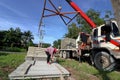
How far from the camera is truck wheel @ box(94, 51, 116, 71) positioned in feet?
31.8

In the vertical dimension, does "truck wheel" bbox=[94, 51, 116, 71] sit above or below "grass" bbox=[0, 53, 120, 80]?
above

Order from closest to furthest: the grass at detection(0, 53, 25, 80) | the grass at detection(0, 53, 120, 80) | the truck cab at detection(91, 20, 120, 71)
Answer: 1. the grass at detection(0, 53, 25, 80)
2. the grass at detection(0, 53, 120, 80)
3. the truck cab at detection(91, 20, 120, 71)

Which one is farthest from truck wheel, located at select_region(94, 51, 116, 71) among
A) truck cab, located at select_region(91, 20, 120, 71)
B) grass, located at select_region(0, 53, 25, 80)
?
grass, located at select_region(0, 53, 25, 80)

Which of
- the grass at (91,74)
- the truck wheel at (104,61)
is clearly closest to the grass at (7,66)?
the grass at (91,74)

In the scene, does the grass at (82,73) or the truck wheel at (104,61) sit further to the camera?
the truck wheel at (104,61)

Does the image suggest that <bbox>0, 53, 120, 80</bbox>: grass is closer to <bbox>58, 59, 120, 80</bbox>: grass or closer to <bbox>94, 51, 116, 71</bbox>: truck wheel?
<bbox>58, 59, 120, 80</bbox>: grass

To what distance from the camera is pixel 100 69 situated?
10070mm

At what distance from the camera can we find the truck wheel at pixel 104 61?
9.68 meters

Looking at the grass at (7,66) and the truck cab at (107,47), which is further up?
the truck cab at (107,47)

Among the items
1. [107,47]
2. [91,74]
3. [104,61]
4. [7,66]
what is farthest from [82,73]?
[7,66]

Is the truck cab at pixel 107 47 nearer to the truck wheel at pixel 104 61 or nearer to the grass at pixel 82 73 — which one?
the truck wheel at pixel 104 61

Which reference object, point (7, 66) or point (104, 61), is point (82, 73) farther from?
point (7, 66)

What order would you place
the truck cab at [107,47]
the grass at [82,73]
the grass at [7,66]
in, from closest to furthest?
the grass at [7,66]
the grass at [82,73]
the truck cab at [107,47]

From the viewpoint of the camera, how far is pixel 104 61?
10.1m
